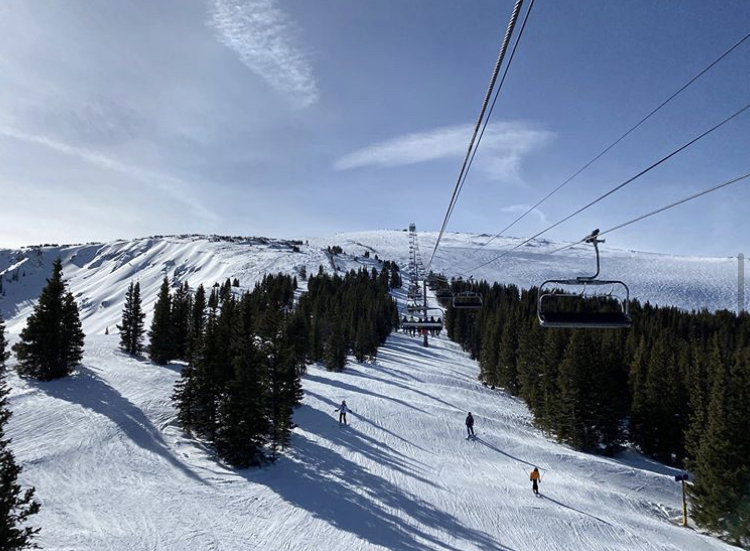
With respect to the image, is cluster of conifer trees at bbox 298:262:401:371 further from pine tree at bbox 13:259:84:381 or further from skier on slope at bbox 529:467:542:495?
skier on slope at bbox 529:467:542:495

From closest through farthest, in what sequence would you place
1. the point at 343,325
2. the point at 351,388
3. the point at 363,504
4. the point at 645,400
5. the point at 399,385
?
the point at 363,504, the point at 645,400, the point at 351,388, the point at 399,385, the point at 343,325

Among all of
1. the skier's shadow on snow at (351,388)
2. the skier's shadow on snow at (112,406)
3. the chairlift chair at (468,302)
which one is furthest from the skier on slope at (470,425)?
the skier's shadow on snow at (112,406)

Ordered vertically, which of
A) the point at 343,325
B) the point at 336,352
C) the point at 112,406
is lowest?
the point at 112,406

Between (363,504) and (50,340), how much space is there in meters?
30.3

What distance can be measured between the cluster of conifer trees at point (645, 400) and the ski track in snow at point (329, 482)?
7.92 ft

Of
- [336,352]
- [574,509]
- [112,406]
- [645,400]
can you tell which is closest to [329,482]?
[574,509]

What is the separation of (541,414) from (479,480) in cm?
2022

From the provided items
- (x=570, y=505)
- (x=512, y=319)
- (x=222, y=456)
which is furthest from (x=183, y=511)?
(x=512, y=319)

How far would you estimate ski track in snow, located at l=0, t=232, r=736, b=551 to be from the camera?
1709 cm

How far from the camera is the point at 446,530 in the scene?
1808cm

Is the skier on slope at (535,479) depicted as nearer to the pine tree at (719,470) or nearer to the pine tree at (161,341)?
the pine tree at (719,470)

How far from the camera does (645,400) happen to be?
40.3 m

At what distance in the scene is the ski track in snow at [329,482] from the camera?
1709 centimetres

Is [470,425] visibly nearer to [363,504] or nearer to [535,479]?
[535,479]
